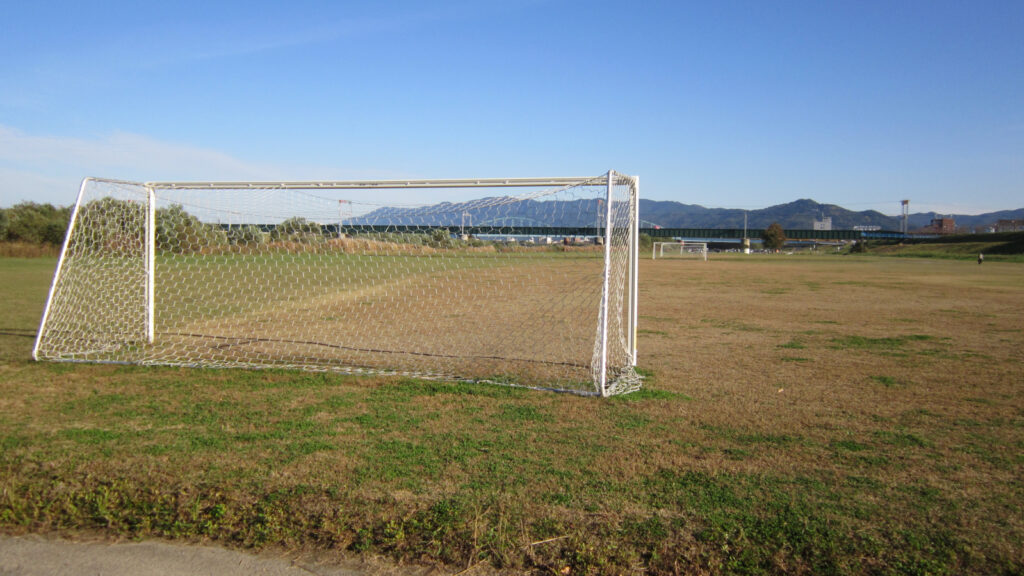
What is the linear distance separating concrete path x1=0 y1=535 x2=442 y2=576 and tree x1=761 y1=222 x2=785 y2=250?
5017 inches

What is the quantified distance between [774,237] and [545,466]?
416ft

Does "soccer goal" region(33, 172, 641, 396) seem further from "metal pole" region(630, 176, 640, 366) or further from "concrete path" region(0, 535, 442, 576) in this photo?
"concrete path" region(0, 535, 442, 576)

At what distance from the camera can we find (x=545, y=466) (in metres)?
4.32

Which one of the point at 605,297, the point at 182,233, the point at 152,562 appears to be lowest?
the point at 152,562

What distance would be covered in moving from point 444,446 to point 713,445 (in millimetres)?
2100

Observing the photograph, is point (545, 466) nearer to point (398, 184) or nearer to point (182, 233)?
point (398, 184)

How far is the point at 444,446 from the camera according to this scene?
4711 millimetres

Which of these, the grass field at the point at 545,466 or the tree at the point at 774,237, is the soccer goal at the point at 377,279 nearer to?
the grass field at the point at 545,466

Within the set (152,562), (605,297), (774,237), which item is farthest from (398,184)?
(774,237)

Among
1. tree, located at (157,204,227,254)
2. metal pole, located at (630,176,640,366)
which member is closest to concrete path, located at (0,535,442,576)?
metal pole, located at (630,176,640,366)

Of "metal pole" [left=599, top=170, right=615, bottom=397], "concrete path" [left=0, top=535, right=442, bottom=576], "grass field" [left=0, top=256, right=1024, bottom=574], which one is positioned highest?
"metal pole" [left=599, top=170, right=615, bottom=397]

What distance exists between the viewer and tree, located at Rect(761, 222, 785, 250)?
119 meters

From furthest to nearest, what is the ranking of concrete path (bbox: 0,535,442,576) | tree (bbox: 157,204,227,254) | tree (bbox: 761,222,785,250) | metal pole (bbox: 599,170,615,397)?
tree (bbox: 761,222,785,250) < tree (bbox: 157,204,227,254) < metal pole (bbox: 599,170,615,397) < concrete path (bbox: 0,535,442,576)

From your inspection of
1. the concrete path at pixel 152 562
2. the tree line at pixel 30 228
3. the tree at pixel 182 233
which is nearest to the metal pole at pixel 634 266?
the concrete path at pixel 152 562
